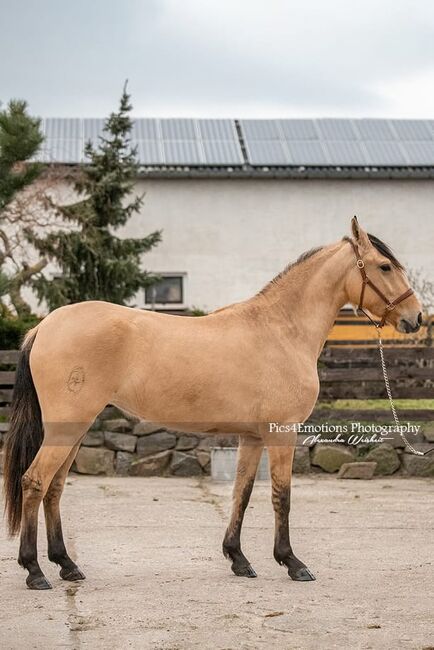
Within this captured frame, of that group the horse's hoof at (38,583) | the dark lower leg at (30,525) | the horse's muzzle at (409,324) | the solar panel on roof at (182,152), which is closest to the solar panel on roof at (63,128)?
the solar panel on roof at (182,152)

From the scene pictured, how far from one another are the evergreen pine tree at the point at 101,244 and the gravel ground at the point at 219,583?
494cm

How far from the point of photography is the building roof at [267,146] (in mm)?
17359

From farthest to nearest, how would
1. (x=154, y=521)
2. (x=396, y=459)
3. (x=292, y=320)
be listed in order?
(x=396, y=459) → (x=154, y=521) → (x=292, y=320)

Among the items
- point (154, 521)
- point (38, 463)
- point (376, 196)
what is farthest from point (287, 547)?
point (376, 196)

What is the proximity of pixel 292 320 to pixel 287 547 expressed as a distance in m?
1.40

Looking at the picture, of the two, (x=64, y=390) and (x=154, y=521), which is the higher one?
(x=64, y=390)

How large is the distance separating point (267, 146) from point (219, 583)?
14.0 meters

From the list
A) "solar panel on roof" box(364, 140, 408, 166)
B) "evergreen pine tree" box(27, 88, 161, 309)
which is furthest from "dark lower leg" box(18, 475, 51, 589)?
"solar panel on roof" box(364, 140, 408, 166)

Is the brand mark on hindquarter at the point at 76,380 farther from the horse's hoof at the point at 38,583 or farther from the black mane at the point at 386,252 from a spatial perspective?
the black mane at the point at 386,252

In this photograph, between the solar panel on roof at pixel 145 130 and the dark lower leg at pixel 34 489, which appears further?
the solar panel on roof at pixel 145 130

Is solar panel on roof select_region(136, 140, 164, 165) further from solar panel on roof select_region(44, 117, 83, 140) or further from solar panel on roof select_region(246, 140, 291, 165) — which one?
solar panel on roof select_region(246, 140, 291, 165)

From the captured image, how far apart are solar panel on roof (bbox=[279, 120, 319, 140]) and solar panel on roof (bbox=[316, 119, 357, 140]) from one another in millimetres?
177

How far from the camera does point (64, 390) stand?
17.5 ft

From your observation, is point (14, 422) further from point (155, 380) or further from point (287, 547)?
point (287, 547)
